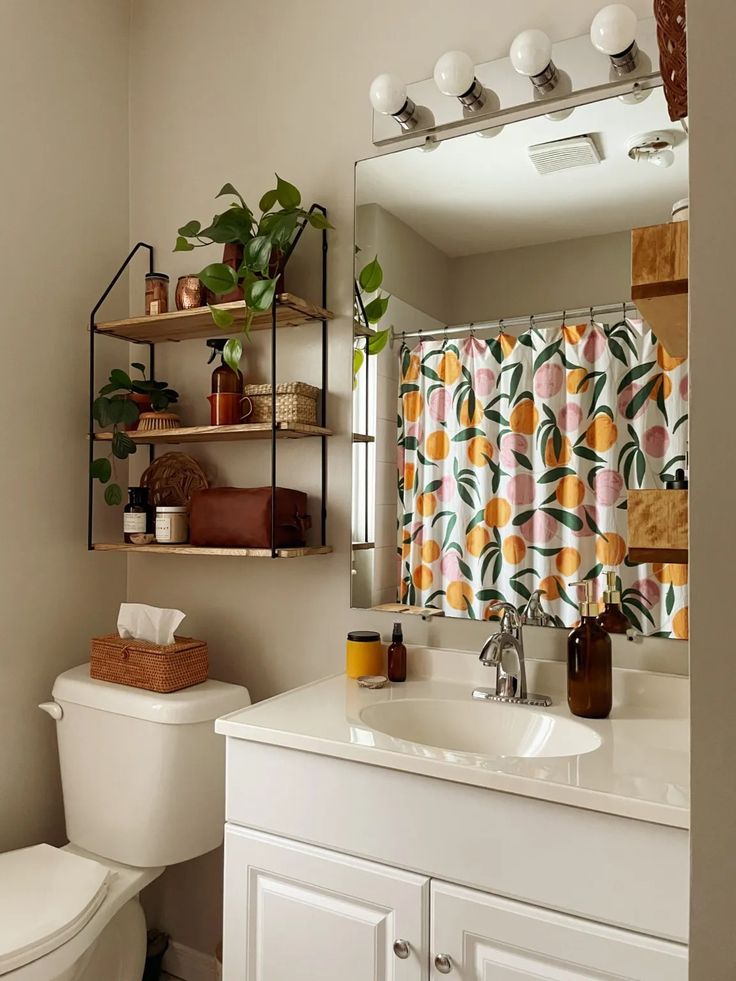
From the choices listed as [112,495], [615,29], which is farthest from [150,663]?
[615,29]

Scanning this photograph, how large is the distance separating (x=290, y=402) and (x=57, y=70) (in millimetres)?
1127

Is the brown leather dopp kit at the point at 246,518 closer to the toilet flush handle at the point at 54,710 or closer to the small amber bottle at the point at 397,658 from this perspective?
the small amber bottle at the point at 397,658

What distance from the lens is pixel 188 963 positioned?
2.06 m

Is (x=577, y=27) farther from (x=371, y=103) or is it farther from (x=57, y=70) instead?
(x=57, y=70)

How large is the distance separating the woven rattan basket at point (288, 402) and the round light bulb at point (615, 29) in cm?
91

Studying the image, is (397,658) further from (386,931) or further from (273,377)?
(273,377)

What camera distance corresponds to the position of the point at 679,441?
58.3 inches

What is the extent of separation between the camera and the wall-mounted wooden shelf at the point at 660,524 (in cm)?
65

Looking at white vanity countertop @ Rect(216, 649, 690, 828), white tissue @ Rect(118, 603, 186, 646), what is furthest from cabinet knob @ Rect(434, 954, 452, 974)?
white tissue @ Rect(118, 603, 186, 646)

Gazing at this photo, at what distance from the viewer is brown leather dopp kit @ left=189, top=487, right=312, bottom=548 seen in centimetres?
175

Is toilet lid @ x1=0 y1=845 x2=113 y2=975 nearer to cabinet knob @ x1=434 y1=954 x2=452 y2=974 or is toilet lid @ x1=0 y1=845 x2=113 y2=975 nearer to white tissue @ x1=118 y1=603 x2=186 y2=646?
white tissue @ x1=118 y1=603 x2=186 y2=646

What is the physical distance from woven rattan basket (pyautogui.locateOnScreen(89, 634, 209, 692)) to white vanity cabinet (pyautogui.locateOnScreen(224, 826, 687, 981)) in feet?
1.63

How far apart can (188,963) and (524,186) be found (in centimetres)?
213

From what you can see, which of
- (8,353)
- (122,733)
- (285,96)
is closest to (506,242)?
(285,96)
